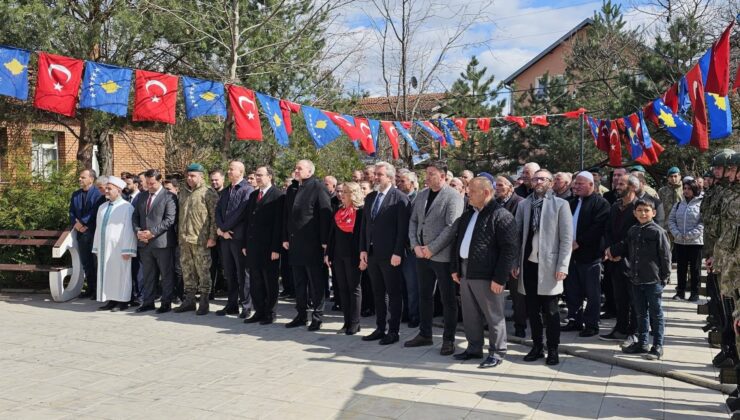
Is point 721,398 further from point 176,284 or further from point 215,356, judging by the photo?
point 176,284

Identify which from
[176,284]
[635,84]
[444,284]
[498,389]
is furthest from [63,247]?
[635,84]

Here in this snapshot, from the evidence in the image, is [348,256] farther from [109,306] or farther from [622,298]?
[109,306]

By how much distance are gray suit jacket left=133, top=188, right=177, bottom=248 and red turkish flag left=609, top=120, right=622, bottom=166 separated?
8345 mm

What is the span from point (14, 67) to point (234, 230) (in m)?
3.68

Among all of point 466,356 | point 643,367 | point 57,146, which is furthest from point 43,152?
point 643,367

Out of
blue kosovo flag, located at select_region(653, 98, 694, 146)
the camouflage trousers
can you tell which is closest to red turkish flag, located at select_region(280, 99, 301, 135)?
the camouflage trousers

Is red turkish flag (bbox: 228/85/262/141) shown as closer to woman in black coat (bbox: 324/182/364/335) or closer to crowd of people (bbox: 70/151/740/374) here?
crowd of people (bbox: 70/151/740/374)

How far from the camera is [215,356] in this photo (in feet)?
20.0

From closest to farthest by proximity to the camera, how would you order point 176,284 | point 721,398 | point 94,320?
point 721,398 → point 94,320 → point 176,284

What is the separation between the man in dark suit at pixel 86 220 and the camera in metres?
9.30

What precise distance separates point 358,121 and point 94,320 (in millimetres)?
6043

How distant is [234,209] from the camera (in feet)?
26.1

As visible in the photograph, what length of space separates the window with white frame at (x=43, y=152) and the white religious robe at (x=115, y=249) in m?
2.91

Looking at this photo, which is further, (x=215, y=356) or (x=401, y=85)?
(x=401, y=85)
